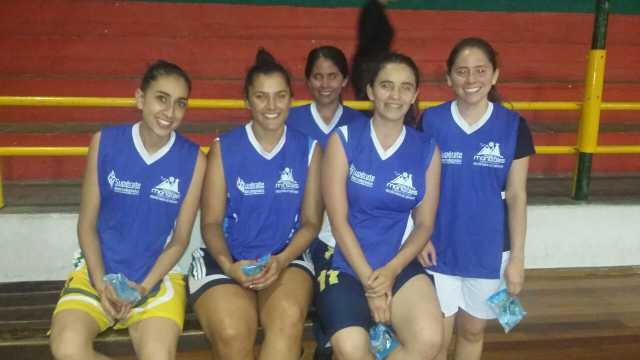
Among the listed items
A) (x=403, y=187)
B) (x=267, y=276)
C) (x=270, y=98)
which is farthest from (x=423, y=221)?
(x=270, y=98)

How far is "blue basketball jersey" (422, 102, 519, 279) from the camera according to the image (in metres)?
2.27

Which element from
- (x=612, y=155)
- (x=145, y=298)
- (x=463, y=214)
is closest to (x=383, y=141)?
(x=463, y=214)

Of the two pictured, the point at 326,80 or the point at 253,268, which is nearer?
the point at 253,268

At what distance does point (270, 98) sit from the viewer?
7.29ft

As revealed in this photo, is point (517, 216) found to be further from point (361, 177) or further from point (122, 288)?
point (122, 288)

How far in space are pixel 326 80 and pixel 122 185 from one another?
1.02 meters

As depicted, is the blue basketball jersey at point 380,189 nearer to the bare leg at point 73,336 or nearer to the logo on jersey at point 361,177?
the logo on jersey at point 361,177

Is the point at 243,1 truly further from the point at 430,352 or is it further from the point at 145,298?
the point at 430,352

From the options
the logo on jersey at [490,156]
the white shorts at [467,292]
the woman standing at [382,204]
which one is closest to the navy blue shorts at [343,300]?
the woman standing at [382,204]

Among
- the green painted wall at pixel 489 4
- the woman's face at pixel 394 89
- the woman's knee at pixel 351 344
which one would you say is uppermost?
the green painted wall at pixel 489 4

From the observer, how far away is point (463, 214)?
2289 mm

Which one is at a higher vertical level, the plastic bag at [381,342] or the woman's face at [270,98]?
the woman's face at [270,98]

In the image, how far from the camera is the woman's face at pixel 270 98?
222cm

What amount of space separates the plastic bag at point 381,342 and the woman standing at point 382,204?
0.03 m
